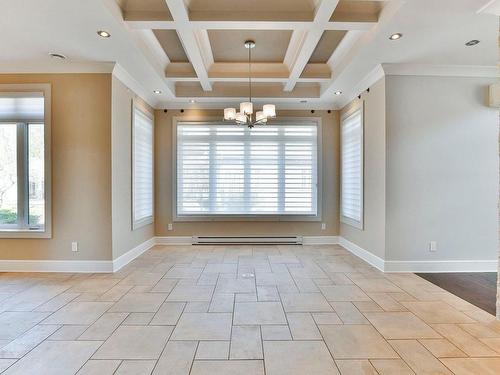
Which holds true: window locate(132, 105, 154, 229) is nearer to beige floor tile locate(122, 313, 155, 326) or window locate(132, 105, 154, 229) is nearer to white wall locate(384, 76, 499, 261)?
beige floor tile locate(122, 313, 155, 326)

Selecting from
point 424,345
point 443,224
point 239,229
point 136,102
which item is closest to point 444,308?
point 424,345

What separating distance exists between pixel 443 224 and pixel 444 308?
1548mm

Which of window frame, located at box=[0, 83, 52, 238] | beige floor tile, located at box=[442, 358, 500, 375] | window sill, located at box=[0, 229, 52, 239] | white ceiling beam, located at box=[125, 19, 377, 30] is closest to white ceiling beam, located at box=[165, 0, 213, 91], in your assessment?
white ceiling beam, located at box=[125, 19, 377, 30]

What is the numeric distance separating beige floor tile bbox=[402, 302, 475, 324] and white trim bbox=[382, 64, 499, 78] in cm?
300

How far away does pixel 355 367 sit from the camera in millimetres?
1927

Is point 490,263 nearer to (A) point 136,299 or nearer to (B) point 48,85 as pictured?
(A) point 136,299

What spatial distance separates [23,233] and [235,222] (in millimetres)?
3410

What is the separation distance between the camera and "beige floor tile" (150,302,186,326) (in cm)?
255

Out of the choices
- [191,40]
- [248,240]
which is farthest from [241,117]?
[248,240]

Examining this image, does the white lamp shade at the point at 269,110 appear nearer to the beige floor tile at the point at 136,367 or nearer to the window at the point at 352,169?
the window at the point at 352,169

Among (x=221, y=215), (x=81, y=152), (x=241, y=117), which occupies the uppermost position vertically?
(x=241, y=117)

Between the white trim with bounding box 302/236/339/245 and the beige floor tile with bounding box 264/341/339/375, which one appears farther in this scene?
the white trim with bounding box 302/236/339/245

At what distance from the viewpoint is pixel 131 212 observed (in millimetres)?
4555

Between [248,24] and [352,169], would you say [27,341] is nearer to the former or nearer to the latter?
[248,24]
